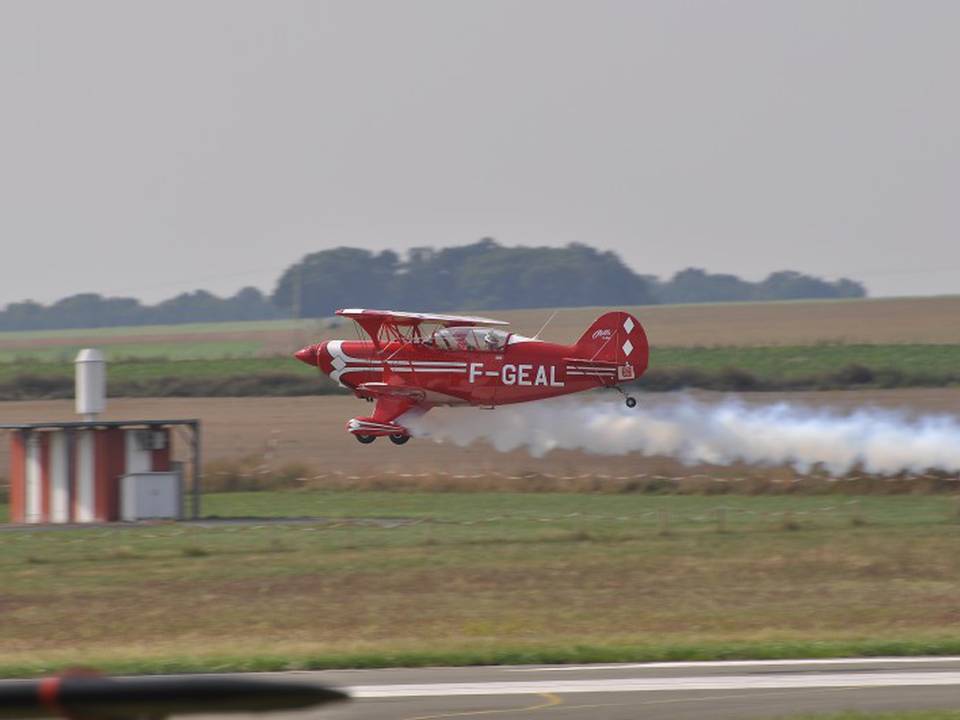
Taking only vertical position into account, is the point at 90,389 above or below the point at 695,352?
below

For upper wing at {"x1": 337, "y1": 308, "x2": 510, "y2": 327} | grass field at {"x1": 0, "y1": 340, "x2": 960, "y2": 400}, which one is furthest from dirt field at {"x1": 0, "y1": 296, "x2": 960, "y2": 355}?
upper wing at {"x1": 337, "y1": 308, "x2": 510, "y2": 327}

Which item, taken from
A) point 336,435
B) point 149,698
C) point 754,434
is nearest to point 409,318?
point 754,434

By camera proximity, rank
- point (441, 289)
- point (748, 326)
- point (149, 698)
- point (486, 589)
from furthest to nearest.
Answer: point (441, 289), point (748, 326), point (486, 589), point (149, 698)

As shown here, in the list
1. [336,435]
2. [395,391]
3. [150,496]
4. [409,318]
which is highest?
[409,318]

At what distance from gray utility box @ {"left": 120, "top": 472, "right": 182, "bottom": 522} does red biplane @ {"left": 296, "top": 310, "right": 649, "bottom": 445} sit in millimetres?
11309

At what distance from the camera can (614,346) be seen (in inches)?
1484

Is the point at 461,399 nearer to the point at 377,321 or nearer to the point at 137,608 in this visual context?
the point at 377,321

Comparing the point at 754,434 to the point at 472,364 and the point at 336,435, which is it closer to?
the point at 472,364

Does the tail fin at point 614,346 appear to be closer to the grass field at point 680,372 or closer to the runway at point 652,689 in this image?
the runway at point 652,689

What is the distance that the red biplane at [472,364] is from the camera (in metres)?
37.7

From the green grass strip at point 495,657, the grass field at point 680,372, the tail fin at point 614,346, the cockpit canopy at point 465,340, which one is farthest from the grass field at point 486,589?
the grass field at point 680,372

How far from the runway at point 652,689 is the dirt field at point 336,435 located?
31418 mm

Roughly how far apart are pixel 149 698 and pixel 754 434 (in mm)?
46241

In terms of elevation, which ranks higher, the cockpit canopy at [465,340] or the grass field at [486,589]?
the cockpit canopy at [465,340]
